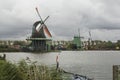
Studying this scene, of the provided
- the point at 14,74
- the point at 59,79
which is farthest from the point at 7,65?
the point at 59,79

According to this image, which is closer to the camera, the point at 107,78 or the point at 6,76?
the point at 6,76

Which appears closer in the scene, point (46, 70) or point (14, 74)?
point (14, 74)

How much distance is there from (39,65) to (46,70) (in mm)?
966

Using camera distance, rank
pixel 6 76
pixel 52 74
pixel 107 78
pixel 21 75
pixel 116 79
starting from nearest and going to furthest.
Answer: pixel 6 76, pixel 21 75, pixel 52 74, pixel 116 79, pixel 107 78

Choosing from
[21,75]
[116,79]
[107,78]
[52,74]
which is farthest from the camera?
[107,78]

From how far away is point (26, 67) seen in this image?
785 inches

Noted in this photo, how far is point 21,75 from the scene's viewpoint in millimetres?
18016

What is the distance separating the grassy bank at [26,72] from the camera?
17203 millimetres

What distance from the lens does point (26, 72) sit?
19.3 metres

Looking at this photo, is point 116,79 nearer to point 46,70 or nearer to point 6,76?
point 46,70

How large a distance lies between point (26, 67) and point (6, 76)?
3277 millimetres

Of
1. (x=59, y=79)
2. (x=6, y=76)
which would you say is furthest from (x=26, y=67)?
(x=6, y=76)

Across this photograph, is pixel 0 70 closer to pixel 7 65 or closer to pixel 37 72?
pixel 7 65

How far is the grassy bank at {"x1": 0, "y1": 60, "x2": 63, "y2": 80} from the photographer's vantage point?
17203 millimetres
